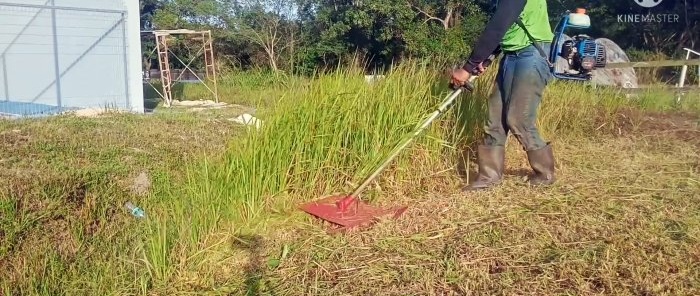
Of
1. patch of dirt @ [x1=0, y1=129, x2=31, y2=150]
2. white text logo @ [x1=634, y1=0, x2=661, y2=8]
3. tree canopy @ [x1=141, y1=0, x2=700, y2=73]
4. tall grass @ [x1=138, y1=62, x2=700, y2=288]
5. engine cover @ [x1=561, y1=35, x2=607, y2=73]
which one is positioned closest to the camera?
tall grass @ [x1=138, y1=62, x2=700, y2=288]

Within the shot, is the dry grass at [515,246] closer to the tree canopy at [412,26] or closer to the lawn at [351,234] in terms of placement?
the lawn at [351,234]

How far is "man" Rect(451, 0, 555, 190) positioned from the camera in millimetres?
3838

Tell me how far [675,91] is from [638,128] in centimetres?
334

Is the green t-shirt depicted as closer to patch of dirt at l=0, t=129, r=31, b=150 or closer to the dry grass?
the dry grass

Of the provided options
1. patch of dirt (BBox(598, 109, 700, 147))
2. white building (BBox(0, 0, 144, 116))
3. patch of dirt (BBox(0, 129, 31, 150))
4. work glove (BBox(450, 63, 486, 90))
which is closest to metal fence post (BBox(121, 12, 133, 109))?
white building (BBox(0, 0, 144, 116))

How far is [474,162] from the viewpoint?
4746mm

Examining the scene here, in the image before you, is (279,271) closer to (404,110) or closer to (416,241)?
(416,241)

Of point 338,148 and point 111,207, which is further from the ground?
point 338,148

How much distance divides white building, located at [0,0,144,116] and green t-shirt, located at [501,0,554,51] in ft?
26.9

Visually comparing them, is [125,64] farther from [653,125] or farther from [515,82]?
[515,82]

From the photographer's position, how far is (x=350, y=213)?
3572mm

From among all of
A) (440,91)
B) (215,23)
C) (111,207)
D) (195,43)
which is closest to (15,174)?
(111,207)

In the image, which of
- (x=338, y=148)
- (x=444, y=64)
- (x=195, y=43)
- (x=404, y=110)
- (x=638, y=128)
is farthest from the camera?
(x=195, y=43)

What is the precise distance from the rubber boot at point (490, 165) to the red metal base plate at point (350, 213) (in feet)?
2.25
